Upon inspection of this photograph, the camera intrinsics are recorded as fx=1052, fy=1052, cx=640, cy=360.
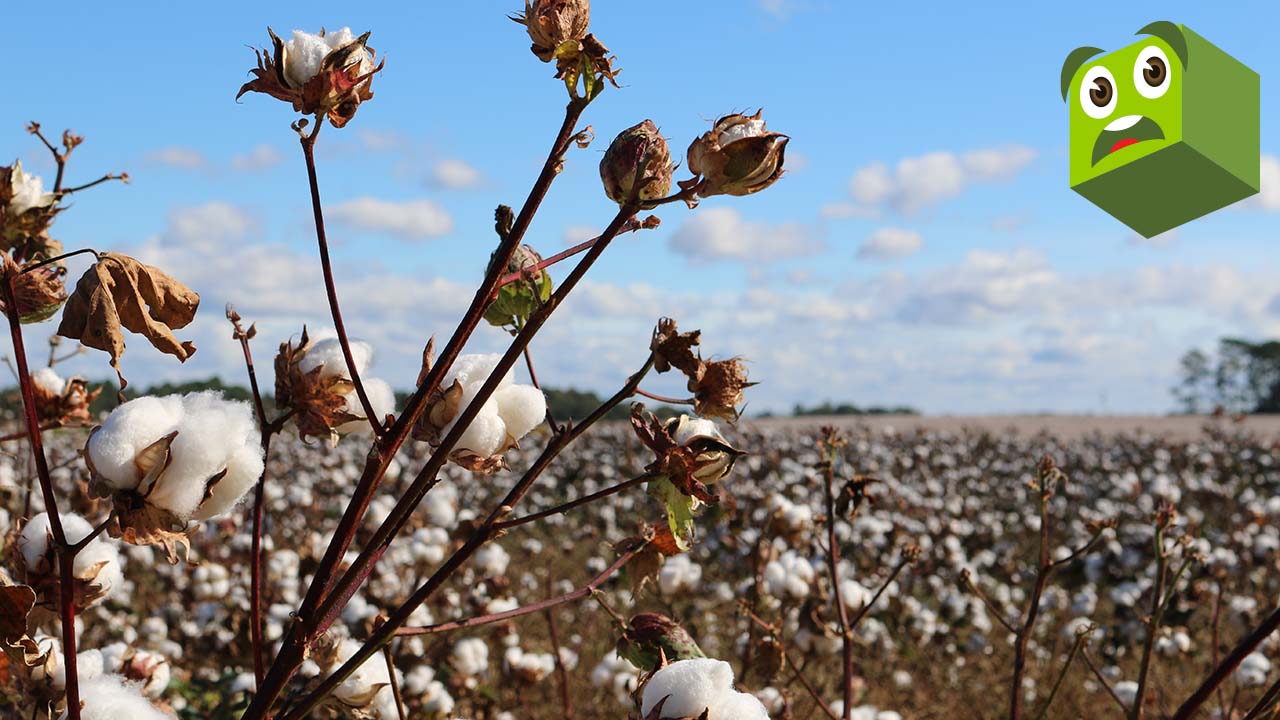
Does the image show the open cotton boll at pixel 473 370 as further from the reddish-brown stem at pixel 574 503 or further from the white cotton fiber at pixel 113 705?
the white cotton fiber at pixel 113 705

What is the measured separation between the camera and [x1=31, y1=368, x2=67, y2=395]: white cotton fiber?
64.6 inches

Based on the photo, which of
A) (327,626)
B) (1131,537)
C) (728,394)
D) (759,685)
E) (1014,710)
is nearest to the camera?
(327,626)

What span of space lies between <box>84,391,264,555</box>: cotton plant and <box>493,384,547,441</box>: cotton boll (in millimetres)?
254

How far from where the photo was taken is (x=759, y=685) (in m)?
3.18

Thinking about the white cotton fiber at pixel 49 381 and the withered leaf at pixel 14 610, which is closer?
the withered leaf at pixel 14 610

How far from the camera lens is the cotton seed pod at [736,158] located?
96 cm

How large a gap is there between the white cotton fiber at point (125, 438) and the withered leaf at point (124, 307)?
0.18 ft

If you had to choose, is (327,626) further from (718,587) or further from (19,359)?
(718,587)

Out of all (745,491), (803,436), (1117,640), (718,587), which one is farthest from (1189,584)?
(803,436)

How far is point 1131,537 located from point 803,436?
24.0 feet

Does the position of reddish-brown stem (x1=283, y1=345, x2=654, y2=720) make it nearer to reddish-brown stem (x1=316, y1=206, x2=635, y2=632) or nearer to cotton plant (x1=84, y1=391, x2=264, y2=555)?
reddish-brown stem (x1=316, y1=206, x2=635, y2=632)

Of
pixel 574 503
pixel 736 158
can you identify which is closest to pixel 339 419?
pixel 574 503

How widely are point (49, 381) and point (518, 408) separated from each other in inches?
40.0

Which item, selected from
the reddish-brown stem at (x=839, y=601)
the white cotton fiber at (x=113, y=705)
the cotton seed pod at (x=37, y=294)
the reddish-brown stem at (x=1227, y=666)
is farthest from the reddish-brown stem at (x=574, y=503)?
the reddish-brown stem at (x=839, y=601)
